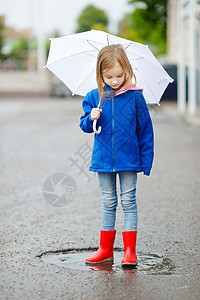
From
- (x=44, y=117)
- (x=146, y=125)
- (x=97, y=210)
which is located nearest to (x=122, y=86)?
(x=146, y=125)

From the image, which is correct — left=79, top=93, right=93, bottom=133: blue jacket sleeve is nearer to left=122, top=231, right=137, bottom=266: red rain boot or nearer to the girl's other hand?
the girl's other hand

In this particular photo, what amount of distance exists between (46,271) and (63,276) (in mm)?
161

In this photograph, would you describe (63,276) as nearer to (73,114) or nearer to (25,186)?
(25,186)

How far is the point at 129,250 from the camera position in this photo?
4.24 m

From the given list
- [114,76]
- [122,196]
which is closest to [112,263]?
[122,196]

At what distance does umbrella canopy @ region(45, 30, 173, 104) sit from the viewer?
4.43 metres

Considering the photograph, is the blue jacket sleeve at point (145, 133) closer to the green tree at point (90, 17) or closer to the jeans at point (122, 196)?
the jeans at point (122, 196)

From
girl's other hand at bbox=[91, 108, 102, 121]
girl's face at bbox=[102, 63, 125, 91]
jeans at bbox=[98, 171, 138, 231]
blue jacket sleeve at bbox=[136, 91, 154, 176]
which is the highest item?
girl's face at bbox=[102, 63, 125, 91]

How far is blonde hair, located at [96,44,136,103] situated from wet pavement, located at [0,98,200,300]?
3.89ft

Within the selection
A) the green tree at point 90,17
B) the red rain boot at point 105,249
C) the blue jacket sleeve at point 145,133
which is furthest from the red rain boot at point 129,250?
the green tree at point 90,17

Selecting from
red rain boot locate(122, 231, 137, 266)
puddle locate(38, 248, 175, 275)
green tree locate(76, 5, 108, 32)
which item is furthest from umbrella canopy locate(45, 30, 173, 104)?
green tree locate(76, 5, 108, 32)

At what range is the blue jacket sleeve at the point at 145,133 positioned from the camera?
4.19 m

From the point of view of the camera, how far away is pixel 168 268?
4.15 m

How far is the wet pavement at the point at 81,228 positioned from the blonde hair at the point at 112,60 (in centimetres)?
119
